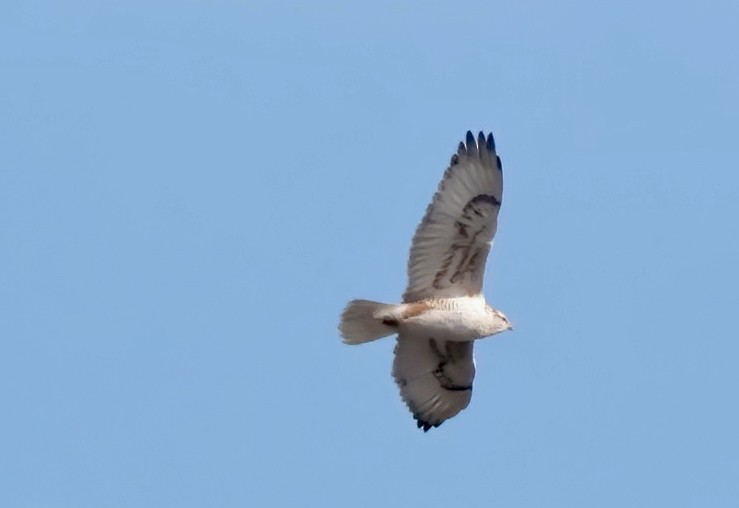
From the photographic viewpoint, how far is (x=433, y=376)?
59.0 feet

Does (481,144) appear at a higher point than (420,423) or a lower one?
higher

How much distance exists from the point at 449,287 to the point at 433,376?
4.08ft

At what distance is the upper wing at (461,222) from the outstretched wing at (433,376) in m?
0.83

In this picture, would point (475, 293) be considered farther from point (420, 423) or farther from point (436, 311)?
point (420, 423)

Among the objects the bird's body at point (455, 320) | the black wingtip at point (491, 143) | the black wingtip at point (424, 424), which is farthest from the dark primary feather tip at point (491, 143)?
the black wingtip at point (424, 424)

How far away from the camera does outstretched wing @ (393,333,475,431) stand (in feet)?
58.2

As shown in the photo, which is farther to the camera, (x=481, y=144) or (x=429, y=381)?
(x=429, y=381)

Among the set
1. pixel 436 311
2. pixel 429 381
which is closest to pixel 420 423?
pixel 429 381

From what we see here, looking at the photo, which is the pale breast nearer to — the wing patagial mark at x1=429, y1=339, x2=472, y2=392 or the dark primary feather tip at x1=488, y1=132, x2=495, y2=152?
the wing patagial mark at x1=429, y1=339, x2=472, y2=392

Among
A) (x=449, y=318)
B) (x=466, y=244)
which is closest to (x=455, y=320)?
(x=449, y=318)

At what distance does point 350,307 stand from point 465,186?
158cm

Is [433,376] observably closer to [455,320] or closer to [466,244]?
[455,320]

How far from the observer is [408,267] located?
56.1 ft

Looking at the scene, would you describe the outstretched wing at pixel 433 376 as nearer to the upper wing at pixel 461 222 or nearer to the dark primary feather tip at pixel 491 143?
the upper wing at pixel 461 222
